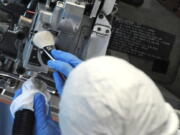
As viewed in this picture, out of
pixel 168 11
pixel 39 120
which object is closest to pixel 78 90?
pixel 39 120

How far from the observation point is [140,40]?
2906mm

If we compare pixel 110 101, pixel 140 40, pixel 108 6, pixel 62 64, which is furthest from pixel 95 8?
pixel 140 40

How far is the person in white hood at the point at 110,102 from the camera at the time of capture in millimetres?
781

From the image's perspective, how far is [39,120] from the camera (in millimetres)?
1170

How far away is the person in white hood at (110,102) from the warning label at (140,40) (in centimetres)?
205

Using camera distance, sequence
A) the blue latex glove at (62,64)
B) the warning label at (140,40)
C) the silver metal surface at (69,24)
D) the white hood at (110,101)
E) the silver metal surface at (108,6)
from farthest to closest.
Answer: the warning label at (140,40), the silver metal surface at (108,6), the silver metal surface at (69,24), the blue latex glove at (62,64), the white hood at (110,101)

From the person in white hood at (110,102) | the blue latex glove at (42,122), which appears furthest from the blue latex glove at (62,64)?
the person in white hood at (110,102)

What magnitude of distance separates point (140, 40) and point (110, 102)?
7.17 feet

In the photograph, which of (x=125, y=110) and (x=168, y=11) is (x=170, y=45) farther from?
(x=125, y=110)

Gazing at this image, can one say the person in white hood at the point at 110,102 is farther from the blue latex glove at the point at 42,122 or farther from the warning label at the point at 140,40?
the warning label at the point at 140,40

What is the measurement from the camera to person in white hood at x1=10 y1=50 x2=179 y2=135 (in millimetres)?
781

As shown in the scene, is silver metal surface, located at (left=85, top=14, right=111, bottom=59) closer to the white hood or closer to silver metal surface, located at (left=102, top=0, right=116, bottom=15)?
silver metal surface, located at (left=102, top=0, right=116, bottom=15)

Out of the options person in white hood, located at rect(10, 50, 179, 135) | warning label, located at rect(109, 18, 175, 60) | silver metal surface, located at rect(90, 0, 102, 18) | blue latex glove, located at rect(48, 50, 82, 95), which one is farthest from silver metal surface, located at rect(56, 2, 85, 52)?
warning label, located at rect(109, 18, 175, 60)

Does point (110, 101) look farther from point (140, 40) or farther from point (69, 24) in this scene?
point (140, 40)
